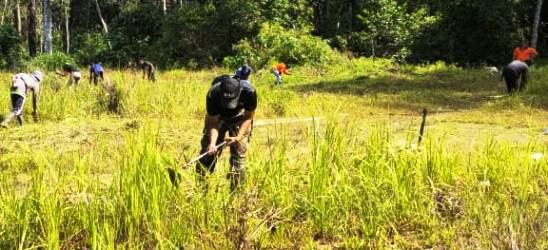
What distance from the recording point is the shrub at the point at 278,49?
22500mm

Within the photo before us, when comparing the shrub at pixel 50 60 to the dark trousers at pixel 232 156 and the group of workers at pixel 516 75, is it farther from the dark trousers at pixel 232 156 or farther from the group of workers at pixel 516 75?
the dark trousers at pixel 232 156

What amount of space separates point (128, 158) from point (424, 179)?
202 cm

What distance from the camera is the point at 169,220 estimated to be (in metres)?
3.34

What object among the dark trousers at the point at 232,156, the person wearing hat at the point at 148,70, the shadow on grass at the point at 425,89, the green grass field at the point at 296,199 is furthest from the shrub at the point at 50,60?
the green grass field at the point at 296,199

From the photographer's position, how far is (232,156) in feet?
15.1

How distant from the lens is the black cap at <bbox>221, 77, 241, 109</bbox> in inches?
183

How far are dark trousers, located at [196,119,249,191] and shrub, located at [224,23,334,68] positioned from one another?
57.1ft

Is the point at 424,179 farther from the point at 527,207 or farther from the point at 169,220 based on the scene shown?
the point at 169,220

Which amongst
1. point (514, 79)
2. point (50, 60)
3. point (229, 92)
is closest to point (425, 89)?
point (514, 79)

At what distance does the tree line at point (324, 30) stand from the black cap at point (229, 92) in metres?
18.7

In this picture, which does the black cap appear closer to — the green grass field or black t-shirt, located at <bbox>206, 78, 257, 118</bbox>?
black t-shirt, located at <bbox>206, 78, 257, 118</bbox>

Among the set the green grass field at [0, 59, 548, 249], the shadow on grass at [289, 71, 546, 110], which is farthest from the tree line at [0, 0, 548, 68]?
the green grass field at [0, 59, 548, 249]

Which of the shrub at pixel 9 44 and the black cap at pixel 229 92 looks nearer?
the black cap at pixel 229 92

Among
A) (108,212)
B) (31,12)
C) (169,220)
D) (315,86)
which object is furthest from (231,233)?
(31,12)
